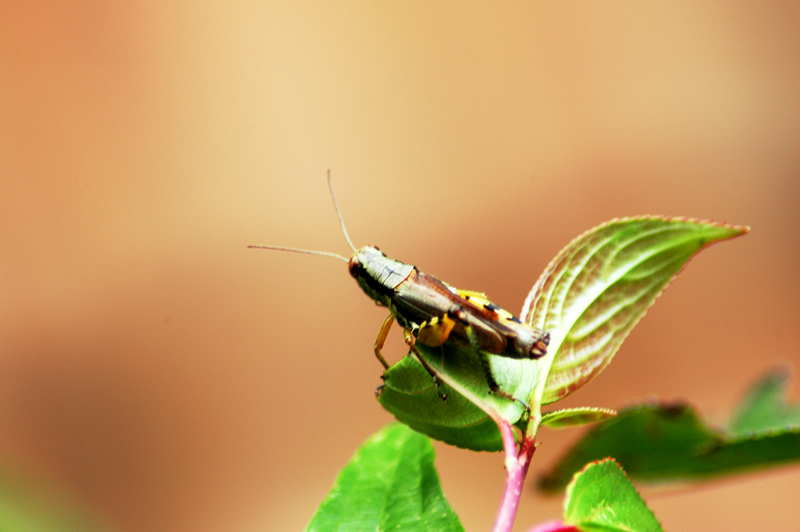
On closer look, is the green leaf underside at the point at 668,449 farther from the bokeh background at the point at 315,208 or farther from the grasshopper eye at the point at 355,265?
the bokeh background at the point at 315,208

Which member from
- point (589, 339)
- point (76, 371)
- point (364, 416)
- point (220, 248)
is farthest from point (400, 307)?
point (76, 371)

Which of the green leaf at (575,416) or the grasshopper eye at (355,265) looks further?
the grasshopper eye at (355,265)

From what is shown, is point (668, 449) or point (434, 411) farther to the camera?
point (668, 449)

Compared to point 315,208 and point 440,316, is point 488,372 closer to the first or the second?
point 440,316

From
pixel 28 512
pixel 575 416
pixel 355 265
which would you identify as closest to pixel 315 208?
pixel 28 512

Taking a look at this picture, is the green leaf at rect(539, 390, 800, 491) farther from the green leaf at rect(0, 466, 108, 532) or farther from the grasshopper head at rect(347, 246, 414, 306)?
the green leaf at rect(0, 466, 108, 532)

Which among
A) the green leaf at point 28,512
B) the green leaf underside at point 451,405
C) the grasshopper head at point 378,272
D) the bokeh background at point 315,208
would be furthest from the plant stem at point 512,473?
the bokeh background at point 315,208

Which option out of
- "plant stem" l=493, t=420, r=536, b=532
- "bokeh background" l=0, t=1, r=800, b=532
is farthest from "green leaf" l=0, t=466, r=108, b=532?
"plant stem" l=493, t=420, r=536, b=532
